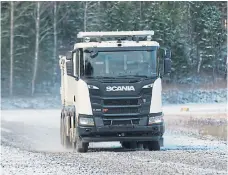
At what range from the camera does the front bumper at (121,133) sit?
56.2ft

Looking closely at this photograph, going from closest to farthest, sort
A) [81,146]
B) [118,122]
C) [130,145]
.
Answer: [118,122] < [81,146] < [130,145]

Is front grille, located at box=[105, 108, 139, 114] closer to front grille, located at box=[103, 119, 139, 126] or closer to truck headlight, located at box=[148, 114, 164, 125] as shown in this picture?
front grille, located at box=[103, 119, 139, 126]

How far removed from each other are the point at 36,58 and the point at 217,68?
54.1 ft

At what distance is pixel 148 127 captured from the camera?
17219 mm

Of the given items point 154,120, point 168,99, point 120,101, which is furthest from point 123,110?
point 168,99

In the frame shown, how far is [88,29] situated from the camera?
191ft

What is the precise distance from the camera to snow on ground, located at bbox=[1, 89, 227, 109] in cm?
5469

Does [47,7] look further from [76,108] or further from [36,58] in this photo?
[76,108]

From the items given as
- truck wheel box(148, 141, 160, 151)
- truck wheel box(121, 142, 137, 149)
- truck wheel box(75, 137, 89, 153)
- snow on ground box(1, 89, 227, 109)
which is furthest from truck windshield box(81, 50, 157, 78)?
snow on ground box(1, 89, 227, 109)

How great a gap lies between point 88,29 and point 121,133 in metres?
41.3

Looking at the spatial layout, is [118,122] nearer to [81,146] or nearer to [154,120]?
[154,120]

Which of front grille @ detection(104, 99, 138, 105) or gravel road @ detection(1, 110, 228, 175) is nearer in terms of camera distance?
gravel road @ detection(1, 110, 228, 175)

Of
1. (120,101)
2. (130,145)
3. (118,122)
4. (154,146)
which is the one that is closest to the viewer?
(120,101)

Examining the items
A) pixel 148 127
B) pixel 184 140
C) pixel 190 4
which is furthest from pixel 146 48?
pixel 190 4
